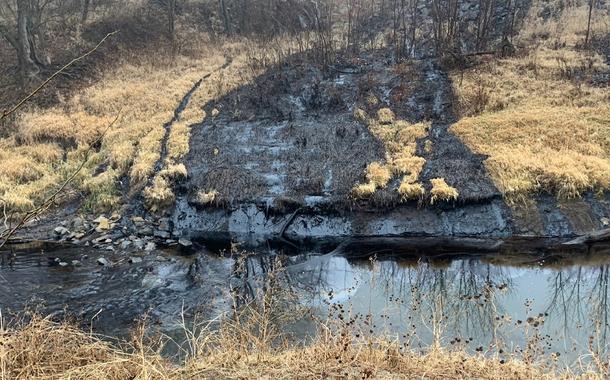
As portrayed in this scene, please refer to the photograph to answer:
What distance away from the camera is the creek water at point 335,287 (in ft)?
31.8

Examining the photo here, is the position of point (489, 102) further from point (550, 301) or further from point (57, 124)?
point (57, 124)

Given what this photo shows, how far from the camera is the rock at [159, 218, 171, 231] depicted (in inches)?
620

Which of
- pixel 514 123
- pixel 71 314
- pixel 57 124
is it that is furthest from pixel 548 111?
pixel 57 124

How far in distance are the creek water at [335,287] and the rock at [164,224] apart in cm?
138

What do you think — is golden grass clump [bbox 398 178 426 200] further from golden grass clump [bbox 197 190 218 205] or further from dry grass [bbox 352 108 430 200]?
golden grass clump [bbox 197 190 218 205]

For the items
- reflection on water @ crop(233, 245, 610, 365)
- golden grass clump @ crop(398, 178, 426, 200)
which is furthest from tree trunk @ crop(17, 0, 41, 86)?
golden grass clump @ crop(398, 178, 426, 200)

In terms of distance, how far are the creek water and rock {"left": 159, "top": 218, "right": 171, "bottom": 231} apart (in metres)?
1.38

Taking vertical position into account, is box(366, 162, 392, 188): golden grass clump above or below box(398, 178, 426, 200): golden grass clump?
above

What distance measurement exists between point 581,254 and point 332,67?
51.5 ft

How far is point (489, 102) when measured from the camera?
67.5 feet

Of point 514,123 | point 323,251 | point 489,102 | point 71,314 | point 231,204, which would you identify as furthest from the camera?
point 489,102

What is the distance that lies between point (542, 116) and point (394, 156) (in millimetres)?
5829

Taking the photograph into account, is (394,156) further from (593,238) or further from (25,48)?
(25,48)

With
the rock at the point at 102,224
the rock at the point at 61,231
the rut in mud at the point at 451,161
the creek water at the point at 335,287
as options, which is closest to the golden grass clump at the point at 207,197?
the creek water at the point at 335,287
